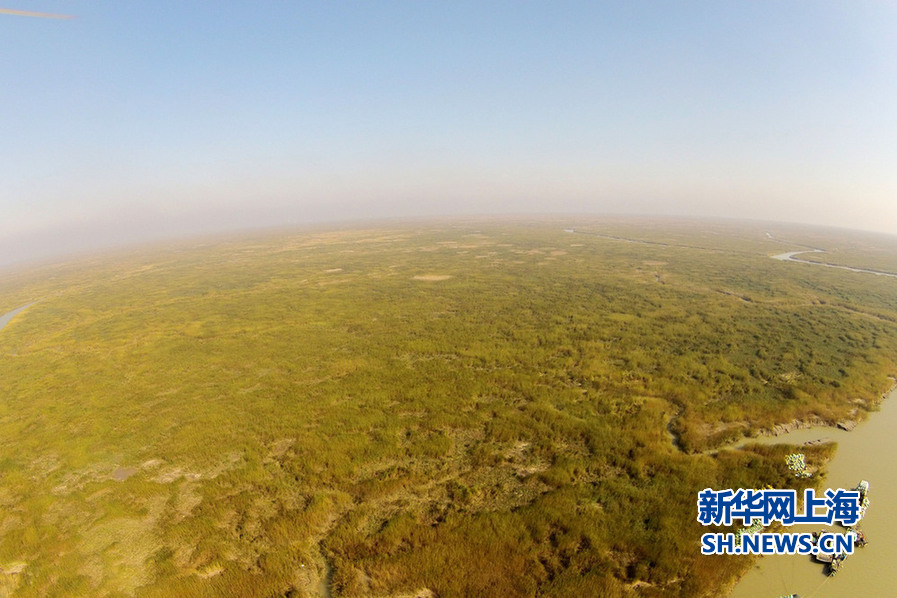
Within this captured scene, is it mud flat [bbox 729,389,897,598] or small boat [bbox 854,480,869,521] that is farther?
small boat [bbox 854,480,869,521]

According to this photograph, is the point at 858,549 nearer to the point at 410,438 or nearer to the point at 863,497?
the point at 863,497

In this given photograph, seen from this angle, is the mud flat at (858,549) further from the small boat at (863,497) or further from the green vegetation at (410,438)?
the green vegetation at (410,438)

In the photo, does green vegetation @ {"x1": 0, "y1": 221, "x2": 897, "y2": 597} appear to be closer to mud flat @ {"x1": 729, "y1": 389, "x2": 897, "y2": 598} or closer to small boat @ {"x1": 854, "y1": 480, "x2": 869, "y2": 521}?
mud flat @ {"x1": 729, "y1": 389, "x2": 897, "y2": 598}

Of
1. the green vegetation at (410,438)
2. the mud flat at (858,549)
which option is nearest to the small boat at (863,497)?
the mud flat at (858,549)

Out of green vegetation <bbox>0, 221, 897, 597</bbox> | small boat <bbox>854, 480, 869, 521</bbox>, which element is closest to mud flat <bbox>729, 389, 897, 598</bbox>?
small boat <bbox>854, 480, 869, 521</bbox>

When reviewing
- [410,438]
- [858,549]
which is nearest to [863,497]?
[858,549]
